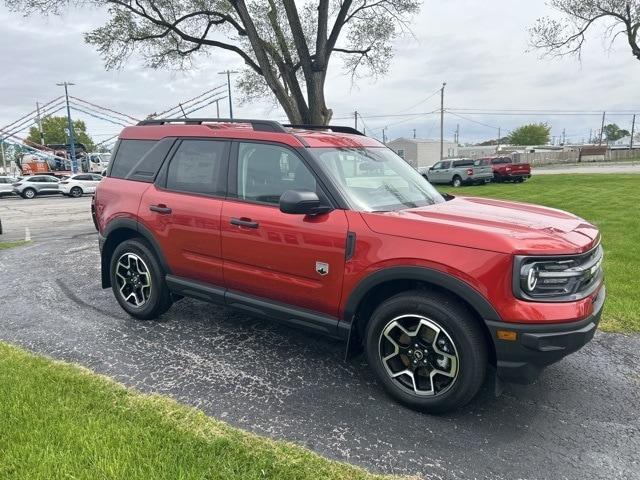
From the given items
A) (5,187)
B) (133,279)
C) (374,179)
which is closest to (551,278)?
(374,179)

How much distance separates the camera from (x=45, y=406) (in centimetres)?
290

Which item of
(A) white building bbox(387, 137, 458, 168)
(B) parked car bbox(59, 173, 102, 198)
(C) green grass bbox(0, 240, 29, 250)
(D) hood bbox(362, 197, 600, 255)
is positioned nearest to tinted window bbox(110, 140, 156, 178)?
(D) hood bbox(362, 197, 600, 255)

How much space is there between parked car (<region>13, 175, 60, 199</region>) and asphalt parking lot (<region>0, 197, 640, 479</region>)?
97.1 ft

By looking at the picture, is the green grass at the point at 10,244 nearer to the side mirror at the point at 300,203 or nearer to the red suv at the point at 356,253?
the red suv at the point at 356,253

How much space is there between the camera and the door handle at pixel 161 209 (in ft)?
13.7

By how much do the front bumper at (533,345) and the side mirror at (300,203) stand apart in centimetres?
134

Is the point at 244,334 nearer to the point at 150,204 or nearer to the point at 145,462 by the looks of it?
the point at 150,204

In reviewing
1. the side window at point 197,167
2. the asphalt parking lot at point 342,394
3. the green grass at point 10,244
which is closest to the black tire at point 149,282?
the asphalt parking lot at point 342,394

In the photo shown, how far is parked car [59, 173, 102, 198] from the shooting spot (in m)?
30.3

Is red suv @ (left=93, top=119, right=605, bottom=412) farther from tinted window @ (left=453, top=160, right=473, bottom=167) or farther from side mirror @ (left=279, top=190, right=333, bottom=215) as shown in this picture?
tinted window @ (left=453, top=160, right=473, bottom=167)

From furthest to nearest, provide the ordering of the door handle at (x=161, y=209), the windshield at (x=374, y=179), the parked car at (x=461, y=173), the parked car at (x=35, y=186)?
1. the parked car at (x=35, y=186)
2. the parked car at (x=461, y=173)
3. the door handle at (x=161, y=209)
4. the windshield at (x=374, y=179)

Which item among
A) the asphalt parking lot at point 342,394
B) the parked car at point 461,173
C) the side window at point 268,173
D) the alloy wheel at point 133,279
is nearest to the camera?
the asphalt parking lot at point 342,394

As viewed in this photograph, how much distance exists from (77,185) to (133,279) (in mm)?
29964

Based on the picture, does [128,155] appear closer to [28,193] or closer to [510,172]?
[510,172]
